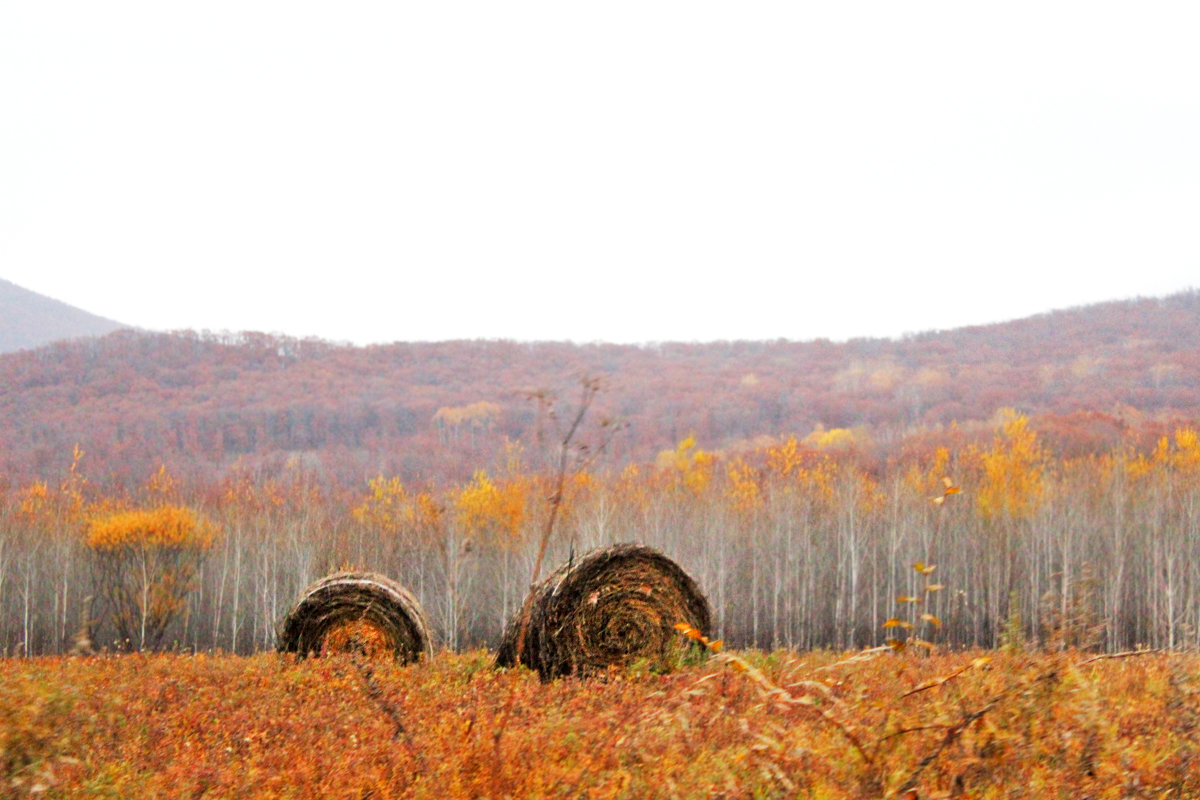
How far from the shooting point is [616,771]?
584 cm

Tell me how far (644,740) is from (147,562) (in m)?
42.3

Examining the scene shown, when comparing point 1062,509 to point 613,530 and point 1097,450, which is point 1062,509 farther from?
point 1097,450

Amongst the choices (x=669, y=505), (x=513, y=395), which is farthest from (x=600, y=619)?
(x=513, y=395)

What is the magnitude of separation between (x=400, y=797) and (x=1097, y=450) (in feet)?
227

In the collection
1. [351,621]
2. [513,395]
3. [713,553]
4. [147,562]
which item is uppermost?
[513,395]

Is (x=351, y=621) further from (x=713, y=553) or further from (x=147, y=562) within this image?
(x=147, y=562)

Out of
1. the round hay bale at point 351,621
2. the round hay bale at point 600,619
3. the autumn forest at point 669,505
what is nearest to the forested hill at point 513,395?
the autumn forest at point 669,505

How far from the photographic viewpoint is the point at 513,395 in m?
98.0

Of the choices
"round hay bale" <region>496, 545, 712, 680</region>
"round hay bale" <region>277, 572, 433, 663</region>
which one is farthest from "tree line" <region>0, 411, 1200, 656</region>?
"round hay bale" <region>496, 545, 712, 680</region>

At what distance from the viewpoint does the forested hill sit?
93.9 meters

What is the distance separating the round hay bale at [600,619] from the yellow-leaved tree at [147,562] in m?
32.5

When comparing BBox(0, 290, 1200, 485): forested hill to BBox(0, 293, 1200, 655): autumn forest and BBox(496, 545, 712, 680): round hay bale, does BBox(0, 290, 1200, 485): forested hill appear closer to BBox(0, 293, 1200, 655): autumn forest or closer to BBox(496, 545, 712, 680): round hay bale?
BBox(0, 293, 1200, 655): autumn forest

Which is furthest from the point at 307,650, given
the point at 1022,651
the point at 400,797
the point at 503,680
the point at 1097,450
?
the point at 1097,450

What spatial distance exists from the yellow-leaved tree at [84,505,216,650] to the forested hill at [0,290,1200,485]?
37.9m
